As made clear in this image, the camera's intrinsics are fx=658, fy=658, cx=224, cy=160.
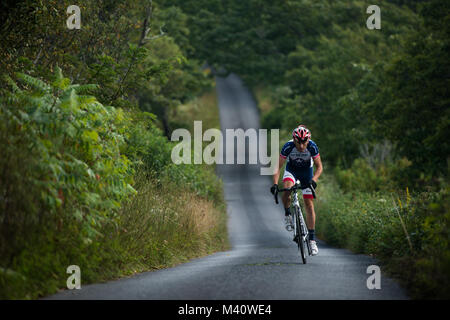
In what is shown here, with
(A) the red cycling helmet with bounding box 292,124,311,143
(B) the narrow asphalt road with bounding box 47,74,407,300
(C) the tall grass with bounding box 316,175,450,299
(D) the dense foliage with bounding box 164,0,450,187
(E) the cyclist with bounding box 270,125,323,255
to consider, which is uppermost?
(D) the dense foliage with bounding box 164,0,450,187

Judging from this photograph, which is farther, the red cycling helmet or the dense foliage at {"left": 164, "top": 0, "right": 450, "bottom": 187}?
the dense foliage at {"left": 164, "top": 0, "right": 450, "bottom": 187}

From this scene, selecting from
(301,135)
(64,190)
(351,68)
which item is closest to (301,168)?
(301,135)

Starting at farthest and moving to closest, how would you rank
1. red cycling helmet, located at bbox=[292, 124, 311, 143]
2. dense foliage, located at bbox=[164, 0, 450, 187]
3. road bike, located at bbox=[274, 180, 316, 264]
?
dense foliage, located at bbox=[164, 0, 450, 187] < red cycling helmet, located at bbox=[292, 124, 311, 143] < road bike, located at bbox=[274, 180, 316, 264]

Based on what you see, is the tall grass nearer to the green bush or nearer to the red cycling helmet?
the red cycling helmet

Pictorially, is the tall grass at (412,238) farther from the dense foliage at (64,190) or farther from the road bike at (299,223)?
the dense foliage at (64,190)

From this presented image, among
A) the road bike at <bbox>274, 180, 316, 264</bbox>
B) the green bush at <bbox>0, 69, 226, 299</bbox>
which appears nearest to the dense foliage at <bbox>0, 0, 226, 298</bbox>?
the green bush at <bbox>0, 69, 226, 299</bbox>

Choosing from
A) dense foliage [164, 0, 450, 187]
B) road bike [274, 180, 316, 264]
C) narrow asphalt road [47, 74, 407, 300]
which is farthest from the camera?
dense foliage [164, 0, 450, 187]

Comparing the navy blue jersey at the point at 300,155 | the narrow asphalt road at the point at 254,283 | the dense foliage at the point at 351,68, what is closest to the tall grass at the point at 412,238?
the narrow asphalt road at the point at 254,283

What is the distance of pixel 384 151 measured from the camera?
37969 millimetres

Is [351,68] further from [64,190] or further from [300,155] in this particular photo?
[64,190]

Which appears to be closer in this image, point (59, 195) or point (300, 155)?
point (59, 195)

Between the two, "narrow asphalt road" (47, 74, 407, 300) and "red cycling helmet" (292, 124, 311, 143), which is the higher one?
"red cycling helmet" (292, 124, 311, 143)
